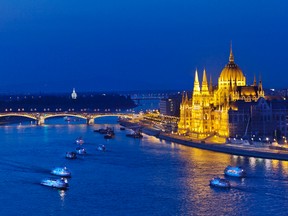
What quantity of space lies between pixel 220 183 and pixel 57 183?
4291 mm

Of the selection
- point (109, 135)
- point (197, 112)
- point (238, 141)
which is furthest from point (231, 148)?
point (109, 135)

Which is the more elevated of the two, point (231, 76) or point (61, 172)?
point (231, 76)

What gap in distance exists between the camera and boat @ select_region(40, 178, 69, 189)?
63.2ft

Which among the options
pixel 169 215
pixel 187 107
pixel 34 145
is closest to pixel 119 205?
pixel 169 215

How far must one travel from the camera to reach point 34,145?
96.8 ft

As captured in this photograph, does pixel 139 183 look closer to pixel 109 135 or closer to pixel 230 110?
pixel 230 110

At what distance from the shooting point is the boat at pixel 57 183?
63.2ft

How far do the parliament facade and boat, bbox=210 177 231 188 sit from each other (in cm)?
1084

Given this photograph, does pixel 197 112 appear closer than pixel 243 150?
No

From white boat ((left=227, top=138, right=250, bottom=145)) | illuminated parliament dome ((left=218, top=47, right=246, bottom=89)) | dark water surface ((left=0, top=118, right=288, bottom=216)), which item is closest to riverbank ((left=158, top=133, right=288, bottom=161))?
white boat ((left=227, top=138, right=250, bottom=145))

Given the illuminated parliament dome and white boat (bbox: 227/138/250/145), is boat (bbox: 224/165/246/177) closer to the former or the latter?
white boat (bbox: 227/138/250/145)

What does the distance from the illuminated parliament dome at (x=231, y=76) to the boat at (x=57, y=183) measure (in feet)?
54.4

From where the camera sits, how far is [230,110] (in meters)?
30.9

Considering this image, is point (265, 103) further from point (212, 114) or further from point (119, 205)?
point (119, 205)
